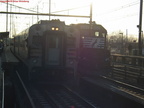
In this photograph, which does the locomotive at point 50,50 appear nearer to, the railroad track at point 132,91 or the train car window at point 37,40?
the train car window at point 37,40

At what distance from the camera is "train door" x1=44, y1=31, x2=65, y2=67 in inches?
554

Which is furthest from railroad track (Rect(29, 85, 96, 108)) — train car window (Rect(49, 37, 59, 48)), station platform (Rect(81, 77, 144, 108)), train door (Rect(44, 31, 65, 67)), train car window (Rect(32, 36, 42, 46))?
train car window (Rect(32, 36, 42, 46))

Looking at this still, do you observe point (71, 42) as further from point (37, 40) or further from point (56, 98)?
point (56, 98)

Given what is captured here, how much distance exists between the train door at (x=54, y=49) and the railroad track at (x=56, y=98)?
4.42 feet

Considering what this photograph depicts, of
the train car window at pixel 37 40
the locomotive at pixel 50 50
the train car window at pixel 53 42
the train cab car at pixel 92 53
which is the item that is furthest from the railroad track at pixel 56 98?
the train cab car at pixel 92 53

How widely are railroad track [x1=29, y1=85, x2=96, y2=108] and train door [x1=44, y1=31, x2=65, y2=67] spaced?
4.42 feet

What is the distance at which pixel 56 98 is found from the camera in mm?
11820

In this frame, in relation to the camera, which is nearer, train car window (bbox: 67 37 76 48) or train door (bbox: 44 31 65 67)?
train door (bbox: 44 31 65 67)

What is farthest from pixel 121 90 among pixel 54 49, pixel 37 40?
pixel 37 40

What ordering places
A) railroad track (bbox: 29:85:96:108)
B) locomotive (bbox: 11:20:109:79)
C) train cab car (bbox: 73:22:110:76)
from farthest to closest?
1. train cab car (bbox: 73:22:110:76)
2. locomotive (bbox: 11:20:109:79)
3. railroad track (bbox: 29:85:96:108)

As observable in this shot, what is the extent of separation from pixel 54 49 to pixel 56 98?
328cm

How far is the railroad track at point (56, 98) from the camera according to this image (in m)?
10.4

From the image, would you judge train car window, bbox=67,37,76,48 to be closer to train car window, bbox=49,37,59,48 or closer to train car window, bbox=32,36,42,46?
train car window, bbox=49,37,59,48

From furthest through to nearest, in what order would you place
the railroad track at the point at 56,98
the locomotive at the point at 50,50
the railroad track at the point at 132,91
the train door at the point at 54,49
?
the train door at the point at 54,49 < the locomotive at the point at 50,50 < the railroad track at the point at 56,98 < the railroad track at the point at 132,91
